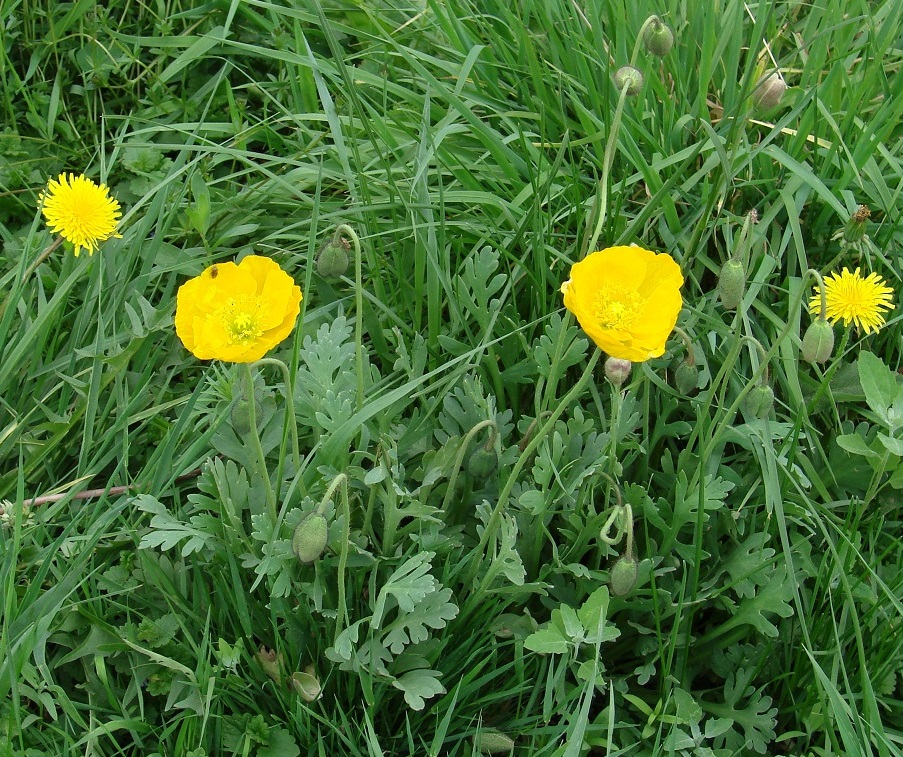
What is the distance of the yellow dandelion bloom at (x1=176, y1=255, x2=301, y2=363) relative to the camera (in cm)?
148

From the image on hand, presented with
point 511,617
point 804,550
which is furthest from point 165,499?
point 804,550

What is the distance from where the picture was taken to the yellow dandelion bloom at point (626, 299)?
1468 millimetres

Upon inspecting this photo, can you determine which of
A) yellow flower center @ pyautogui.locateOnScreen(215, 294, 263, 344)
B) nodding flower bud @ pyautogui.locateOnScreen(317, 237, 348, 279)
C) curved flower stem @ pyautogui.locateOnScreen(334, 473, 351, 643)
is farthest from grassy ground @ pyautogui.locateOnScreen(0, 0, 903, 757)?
yellow flower center @ pyautogui.locateOnScreen(215, 294, 263, 344)

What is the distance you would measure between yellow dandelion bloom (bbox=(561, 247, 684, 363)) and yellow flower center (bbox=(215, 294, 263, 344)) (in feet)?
1.55

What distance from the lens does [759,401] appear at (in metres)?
1.80

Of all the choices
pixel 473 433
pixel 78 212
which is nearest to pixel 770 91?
pixel 473 433

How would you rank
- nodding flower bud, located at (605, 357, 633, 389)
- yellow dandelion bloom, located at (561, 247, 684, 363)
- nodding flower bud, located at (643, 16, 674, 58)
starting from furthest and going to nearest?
1. nodding flower bud, located at (643, 16, 674, 58)
2. nodding flower bud, located at (605, 357, 633, 389)
3. yellow dandelion bloom, located at (561, 247, 684, 363)

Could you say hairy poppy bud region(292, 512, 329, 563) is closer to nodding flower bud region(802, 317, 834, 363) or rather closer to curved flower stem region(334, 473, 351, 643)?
curved flower stem region(334, 473, 351, 643)

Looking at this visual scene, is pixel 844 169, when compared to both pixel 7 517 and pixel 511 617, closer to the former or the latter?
pixel 511 617

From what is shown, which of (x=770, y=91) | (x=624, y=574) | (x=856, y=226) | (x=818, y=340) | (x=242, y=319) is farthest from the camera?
(x=856, y=226)

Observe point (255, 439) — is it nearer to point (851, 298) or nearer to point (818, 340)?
point (818, 340)

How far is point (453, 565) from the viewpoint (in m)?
1.87

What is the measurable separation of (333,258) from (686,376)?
697 mm

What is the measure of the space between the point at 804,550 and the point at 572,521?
1.54 ft
